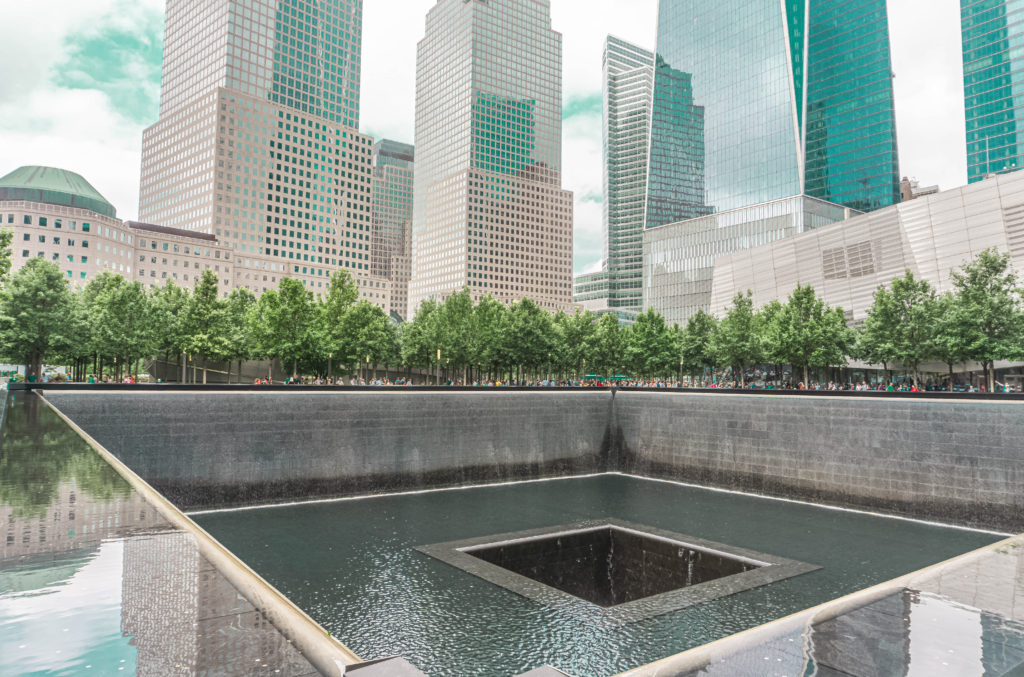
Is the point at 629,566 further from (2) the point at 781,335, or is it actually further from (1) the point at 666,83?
(1) the point at 666,83

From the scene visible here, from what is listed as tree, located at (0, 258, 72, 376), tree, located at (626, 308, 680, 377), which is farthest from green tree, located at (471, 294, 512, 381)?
tree, located at (0, 258, 72, 376)

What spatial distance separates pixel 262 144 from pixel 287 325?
11685 cm

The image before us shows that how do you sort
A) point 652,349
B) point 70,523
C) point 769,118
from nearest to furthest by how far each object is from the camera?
point 70,523 < point 652,349 < point 769,118

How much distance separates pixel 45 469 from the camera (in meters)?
10.8

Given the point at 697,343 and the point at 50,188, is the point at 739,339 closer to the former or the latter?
the point at 697,343

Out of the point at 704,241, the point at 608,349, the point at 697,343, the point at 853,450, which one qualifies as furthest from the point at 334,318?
the point at 704,241

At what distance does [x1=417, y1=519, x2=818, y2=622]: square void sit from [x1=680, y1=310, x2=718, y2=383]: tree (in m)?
57.6

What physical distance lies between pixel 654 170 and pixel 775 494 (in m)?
151

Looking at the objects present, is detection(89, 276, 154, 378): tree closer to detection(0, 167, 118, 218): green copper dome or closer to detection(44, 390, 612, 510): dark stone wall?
detection(44, 390, 612, 510): dark stone wall

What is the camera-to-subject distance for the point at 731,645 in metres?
4.69

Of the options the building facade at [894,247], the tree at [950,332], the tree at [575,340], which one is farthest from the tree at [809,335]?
the tree at [575,340]

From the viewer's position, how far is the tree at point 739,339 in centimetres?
7038

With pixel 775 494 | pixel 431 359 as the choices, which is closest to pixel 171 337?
pixel 431 359

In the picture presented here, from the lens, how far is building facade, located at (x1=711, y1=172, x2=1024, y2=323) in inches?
2256
